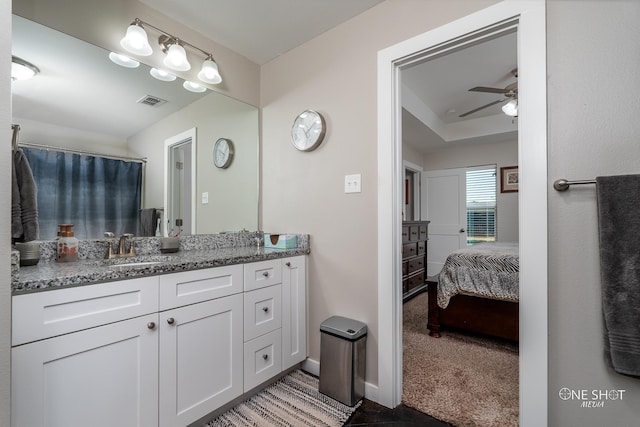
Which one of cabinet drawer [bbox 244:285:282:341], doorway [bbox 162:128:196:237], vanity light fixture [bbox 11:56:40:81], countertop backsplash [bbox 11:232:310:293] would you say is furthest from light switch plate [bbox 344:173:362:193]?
vanity light fixture [bbox 11:56:40:81]

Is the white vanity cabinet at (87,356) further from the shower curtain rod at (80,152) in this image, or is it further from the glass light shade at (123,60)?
the glass light shade at (123,60)

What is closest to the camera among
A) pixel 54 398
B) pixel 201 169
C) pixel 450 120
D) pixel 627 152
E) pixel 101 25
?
pixel 54 398

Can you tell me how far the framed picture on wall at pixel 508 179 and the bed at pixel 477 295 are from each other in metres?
2.53

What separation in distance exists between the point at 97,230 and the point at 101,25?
3.75ft

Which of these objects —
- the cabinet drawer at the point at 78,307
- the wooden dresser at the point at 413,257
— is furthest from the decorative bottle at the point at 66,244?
the wooden dresser at the point at 413,257

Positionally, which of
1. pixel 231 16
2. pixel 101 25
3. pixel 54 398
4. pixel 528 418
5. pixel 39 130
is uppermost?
pixel 231 16

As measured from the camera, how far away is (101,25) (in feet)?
5.14

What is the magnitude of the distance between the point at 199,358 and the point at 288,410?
24.0 inches

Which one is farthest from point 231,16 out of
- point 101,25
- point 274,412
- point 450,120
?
point 450,120

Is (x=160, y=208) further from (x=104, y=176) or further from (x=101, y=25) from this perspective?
(x=101, y=25)

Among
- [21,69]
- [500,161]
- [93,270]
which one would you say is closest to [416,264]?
[500,161]

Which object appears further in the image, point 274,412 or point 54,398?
point 274,412

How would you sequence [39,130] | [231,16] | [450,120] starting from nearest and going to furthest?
[39,130]
[231,16]
[450,120]

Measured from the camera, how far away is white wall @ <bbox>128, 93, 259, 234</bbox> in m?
1.83
